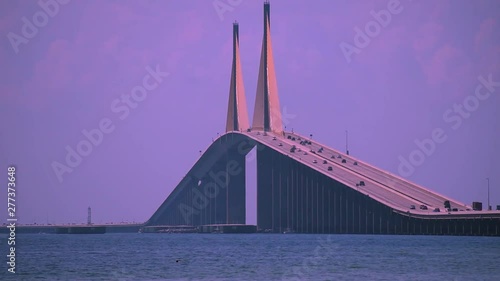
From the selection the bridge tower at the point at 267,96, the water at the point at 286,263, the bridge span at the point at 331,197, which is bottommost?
the water at the point at 286,263

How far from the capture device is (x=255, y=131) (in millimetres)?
189500

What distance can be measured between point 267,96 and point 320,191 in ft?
106

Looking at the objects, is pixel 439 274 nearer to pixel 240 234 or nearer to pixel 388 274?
pixel 388 274

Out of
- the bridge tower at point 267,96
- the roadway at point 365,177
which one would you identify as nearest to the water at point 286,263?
the roadway at point 365,177

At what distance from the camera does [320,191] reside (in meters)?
159

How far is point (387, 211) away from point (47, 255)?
46682mm

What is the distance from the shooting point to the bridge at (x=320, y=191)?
136 m

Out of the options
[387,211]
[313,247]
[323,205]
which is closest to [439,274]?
[313,247]

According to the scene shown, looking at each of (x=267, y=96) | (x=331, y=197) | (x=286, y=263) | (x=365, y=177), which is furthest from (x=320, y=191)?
(x=286, y=263)

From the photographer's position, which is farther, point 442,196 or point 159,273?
point 442,196

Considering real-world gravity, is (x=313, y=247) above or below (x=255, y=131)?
below

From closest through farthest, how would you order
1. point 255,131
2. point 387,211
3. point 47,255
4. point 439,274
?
point 439,274 < point 47,255 < point 387,211 < point 255,131

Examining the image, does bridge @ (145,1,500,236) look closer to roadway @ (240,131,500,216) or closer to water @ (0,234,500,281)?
roadway @ (240,131,500,216)

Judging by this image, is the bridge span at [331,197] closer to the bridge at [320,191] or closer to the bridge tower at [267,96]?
the bridge at [320,191]
